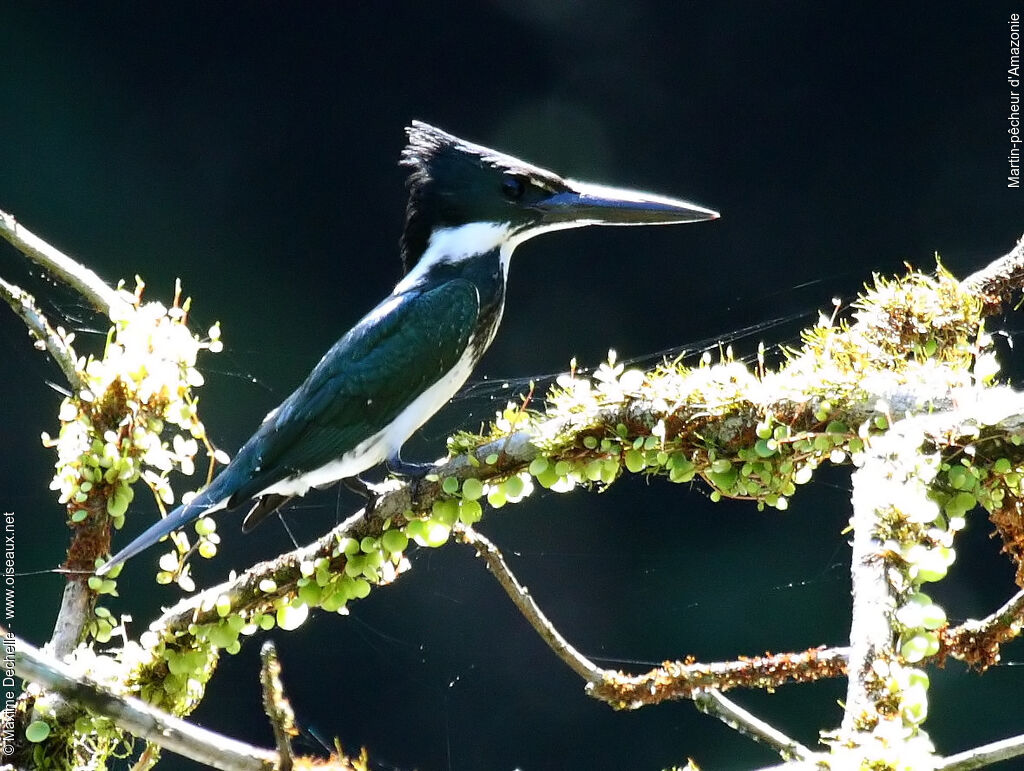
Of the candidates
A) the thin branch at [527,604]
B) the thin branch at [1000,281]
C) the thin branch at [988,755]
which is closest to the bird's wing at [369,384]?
the thin branch at [527,604]

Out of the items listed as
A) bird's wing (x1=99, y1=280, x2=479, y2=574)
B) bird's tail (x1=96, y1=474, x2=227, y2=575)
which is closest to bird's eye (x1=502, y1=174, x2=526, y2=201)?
bird's wing (x1=99, y1=280, x2=479, y2=574)

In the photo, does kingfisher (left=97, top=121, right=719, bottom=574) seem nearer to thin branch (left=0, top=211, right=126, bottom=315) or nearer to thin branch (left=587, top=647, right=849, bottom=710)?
thin branch (left=0, top=211, right=126, bottom=315)

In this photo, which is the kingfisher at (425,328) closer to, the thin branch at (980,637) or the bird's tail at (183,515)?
the bird's tail at (183,515)

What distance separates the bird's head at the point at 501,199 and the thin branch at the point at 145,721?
2.79 feet

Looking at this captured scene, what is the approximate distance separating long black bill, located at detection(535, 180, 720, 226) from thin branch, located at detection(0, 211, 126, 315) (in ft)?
1.88

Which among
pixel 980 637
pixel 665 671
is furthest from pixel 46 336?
pixel 980 637

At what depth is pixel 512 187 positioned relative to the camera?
1572 millimetres

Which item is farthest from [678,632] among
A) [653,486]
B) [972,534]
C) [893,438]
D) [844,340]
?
[893,438]

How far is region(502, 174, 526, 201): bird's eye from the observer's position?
61.8 inches

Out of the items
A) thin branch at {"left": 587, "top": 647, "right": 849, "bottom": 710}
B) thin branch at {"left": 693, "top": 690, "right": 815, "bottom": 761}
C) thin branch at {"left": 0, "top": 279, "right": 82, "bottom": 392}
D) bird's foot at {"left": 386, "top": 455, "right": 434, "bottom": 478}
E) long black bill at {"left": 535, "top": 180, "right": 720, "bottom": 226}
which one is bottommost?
thin branch at {"left": 693, "top": 690, "right": 815, "bottom": 761}

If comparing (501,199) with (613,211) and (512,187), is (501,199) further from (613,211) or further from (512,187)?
(613,211)

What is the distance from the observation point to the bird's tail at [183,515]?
1.29m

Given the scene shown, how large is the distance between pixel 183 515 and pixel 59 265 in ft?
1.08

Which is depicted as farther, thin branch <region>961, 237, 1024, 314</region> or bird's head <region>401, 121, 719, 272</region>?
bird's head <region>401, 121, 719, 272</region>
